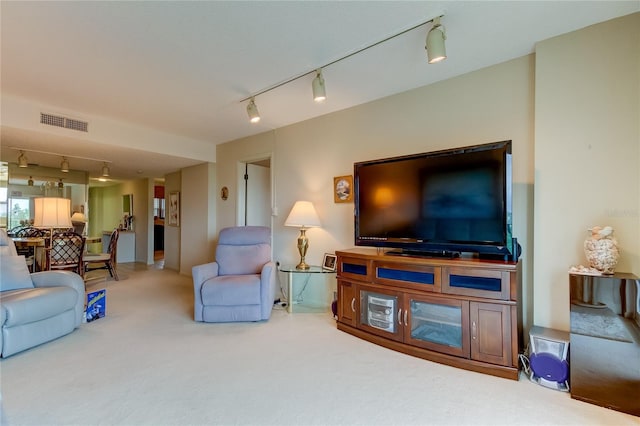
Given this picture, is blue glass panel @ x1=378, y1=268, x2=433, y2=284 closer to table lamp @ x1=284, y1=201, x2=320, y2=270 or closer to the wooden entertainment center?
the wooden entertainment center

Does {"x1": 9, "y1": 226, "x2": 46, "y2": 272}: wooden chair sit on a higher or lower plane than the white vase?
lower

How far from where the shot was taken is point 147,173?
22.2 feet

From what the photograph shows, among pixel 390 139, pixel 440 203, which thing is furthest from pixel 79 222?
pixel 440 203

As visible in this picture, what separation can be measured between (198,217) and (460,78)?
15.6 feet

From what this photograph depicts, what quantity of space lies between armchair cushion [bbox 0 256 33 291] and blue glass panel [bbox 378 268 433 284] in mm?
3438

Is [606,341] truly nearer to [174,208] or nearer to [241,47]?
[241,47]

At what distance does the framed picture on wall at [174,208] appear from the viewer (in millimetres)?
6352

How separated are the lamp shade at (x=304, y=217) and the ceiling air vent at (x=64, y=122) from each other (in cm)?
291

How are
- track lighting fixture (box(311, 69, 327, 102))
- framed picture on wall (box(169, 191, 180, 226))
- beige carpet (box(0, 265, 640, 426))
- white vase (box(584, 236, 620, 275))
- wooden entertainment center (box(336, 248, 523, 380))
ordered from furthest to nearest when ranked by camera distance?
framed picture on wall (box(169, 191, 180, 226)) < track lighting fixture (box(311, 69, 327, 102)) < wooden entertainment center (box(336, 248, 523, 380)) < white vase (box(584, 236, 620, 275)) < beige carpet (box(0, 265, 640, 426))

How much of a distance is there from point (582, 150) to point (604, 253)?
744 millimetres

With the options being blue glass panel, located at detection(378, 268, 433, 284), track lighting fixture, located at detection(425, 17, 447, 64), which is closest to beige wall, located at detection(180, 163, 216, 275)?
blue glass panel, located at detection(378, 268, 433, 284)

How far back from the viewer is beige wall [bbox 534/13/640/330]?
194cm

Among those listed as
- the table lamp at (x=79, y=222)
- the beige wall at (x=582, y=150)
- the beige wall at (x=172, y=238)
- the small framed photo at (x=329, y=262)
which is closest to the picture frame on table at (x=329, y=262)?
the small framed photo at (x=329, y=262)

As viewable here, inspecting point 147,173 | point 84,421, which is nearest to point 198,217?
point 147,173
